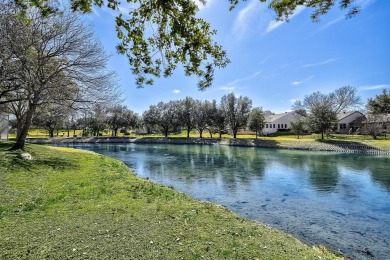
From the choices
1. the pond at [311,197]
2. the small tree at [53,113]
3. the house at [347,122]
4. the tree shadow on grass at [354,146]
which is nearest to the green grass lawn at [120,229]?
the pond at [311,197]

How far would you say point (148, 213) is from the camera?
1076 centimetres

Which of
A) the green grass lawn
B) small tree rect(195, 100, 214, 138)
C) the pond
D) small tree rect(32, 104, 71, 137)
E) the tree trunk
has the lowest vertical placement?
the pond

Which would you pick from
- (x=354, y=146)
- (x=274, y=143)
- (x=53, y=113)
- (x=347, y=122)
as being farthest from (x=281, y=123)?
(x=53, y=113)

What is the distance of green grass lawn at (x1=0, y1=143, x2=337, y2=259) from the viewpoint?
7.34m

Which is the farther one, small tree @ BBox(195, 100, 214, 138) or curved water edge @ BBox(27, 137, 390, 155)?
small tree @ BBox(195, 100, 214, 138)

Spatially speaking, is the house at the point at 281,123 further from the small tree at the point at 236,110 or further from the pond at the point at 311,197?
the pond at the point at 311,197

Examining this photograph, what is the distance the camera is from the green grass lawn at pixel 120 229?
7.34 m

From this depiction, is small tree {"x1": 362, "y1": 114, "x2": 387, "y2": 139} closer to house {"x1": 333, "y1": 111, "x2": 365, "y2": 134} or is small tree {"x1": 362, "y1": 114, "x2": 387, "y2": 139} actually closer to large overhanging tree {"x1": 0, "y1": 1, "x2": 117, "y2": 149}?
house {"x1": 333, "y1": 111, "x2": 365, "y2": 134}

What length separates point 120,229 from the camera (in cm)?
887

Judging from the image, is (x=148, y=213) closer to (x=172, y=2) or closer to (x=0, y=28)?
(x=172, y=2)

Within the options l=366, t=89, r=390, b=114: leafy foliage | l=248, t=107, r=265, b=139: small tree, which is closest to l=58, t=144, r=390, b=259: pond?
l=366, t=89, r=390, b=114: leafy foliage

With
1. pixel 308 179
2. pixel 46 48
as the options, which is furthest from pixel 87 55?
pixel 308 179

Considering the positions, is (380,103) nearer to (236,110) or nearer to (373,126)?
(373,126)

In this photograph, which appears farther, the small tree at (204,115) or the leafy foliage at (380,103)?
the small tree at (204,115)
